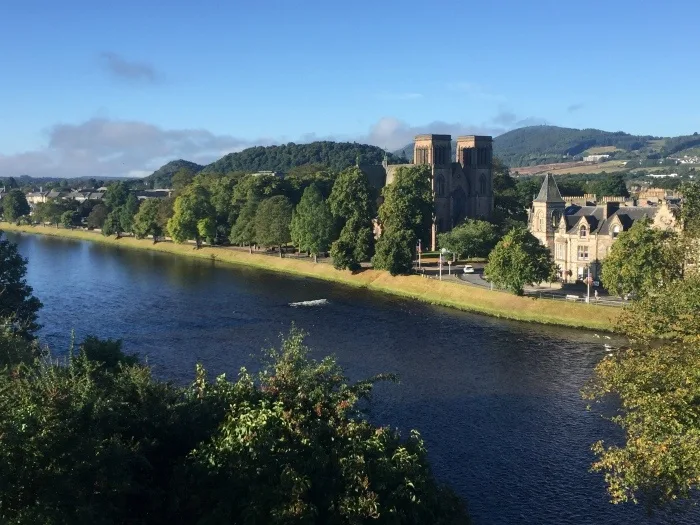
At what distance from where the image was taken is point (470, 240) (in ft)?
309

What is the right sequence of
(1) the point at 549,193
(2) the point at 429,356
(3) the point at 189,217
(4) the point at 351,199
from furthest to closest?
(3) the point at 189,217 → (4) the point at 351,199 → (1) the point at 549,193 → (2) the point at 429,356

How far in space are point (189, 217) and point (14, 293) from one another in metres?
70.2

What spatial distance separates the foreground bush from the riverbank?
2334cm

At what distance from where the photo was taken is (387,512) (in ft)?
62.9

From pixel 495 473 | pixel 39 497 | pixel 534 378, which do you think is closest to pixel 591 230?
pixel 534 378

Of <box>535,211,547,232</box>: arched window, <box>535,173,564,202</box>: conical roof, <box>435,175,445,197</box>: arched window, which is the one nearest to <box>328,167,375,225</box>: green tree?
<box>435,175,445,197</box>: arched window

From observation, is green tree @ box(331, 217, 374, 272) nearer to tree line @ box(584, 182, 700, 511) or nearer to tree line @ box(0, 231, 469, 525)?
Answer: tree line @ box(584, 182, 700, 511)

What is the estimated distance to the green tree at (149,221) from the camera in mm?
138750

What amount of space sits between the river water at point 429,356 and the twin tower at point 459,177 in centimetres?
3256

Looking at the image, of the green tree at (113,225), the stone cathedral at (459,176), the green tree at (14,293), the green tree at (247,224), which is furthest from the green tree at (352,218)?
the green tree at (113,225)

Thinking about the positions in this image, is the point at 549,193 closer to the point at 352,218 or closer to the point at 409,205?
the point at 409,205

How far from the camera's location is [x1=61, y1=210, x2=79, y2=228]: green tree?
175500 mm

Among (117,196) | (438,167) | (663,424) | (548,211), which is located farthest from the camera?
(117,196)

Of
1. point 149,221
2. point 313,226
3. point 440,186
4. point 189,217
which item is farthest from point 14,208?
point 440,186
